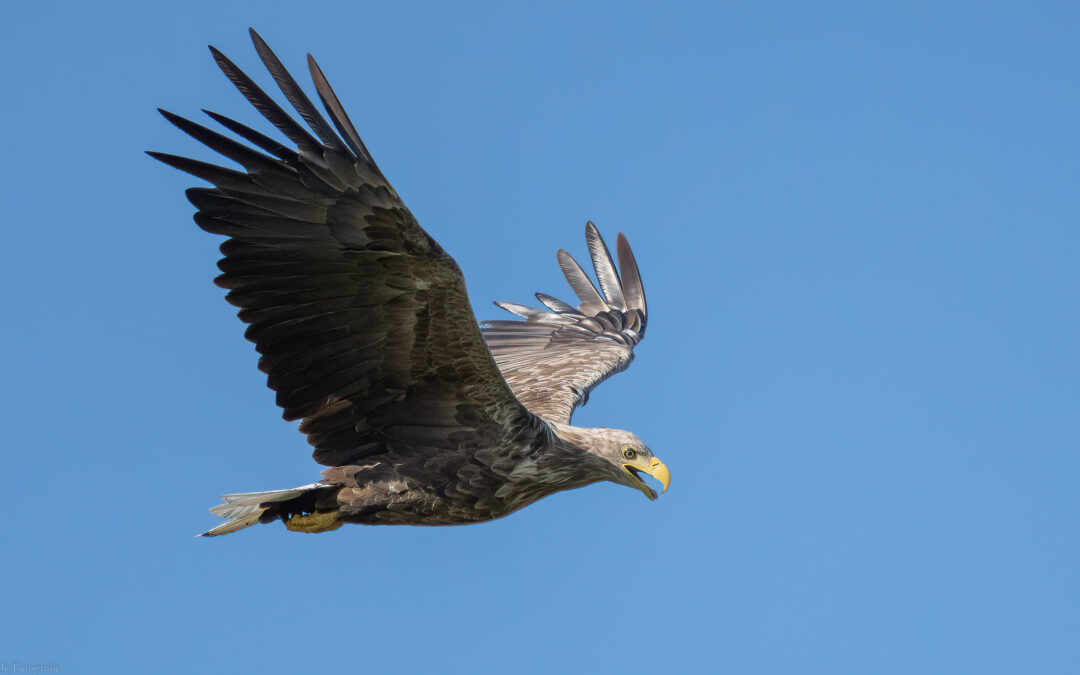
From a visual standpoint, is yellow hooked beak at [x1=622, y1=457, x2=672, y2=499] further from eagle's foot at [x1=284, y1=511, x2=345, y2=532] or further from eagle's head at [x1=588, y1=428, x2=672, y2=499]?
eagle's foot at [x1=284, y1=511, x2=345, y2=532]

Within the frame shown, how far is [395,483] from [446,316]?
1.24 m

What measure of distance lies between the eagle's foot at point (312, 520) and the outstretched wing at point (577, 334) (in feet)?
7.05

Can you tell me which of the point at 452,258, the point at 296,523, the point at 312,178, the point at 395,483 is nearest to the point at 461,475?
the point at 395,483

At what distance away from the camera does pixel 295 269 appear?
617cm

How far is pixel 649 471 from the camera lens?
728 centimetres

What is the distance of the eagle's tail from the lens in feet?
22.4

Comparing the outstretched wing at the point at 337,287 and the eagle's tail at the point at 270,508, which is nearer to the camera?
the outstretched wing at the point at 337,287

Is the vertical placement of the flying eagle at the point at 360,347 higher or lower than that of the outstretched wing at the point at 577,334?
lower

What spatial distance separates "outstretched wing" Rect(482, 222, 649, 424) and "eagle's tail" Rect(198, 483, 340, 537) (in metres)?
2.23

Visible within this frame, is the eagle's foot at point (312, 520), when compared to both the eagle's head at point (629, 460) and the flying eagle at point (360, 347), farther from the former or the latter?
the eagle's head at point (629, 460)

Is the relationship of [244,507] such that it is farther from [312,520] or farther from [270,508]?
[312,520]

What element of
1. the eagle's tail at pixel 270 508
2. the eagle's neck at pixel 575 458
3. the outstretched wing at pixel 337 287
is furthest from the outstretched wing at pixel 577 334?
the eagle's tail at pixel 270 508

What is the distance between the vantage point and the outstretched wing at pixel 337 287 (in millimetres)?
5895

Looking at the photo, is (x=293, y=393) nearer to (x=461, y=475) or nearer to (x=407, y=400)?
(x=407, y=400)
